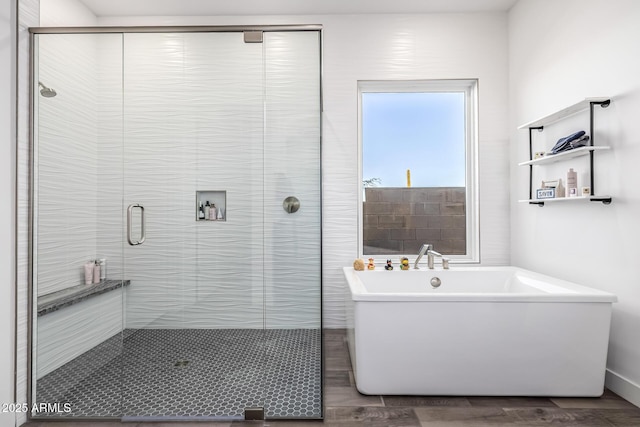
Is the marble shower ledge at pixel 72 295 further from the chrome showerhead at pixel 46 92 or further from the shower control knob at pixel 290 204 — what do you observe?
the chrome showerhead at pixel 46 92

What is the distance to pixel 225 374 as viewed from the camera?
6.18 feet

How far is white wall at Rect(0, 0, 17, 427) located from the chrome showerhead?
0.12 m

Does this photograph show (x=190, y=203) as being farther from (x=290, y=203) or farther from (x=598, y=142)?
(x=598, y=142)

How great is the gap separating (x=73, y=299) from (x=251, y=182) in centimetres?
119

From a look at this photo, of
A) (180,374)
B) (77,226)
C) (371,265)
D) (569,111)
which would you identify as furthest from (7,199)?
(569,111)

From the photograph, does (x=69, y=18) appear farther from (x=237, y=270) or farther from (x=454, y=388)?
(x=454, y=388)

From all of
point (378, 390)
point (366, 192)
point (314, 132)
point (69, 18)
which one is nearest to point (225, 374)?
point (378, 390)

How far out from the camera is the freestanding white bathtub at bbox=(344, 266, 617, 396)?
192cm

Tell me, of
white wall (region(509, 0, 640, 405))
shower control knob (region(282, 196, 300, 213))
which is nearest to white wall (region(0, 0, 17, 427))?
shower control knob (region(282, 196, 300, 213))

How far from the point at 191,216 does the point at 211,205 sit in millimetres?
125

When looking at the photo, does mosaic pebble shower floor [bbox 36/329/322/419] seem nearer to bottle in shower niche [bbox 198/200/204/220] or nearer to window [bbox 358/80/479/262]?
bottle in shower niche [bbox 198/200/204/220]

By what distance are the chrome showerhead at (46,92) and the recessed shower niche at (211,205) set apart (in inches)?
39.7

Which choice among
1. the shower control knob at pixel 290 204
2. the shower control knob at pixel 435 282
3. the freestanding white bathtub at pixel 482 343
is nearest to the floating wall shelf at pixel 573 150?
the freestanding white bathtub at pixel 482 343

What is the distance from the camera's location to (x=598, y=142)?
2131 mm
